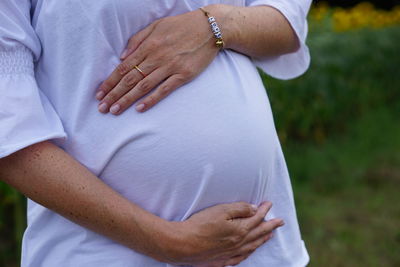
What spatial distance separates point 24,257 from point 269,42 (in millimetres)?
775

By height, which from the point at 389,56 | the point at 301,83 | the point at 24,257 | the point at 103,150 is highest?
the point at 103,150

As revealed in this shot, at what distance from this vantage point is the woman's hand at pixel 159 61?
1.30 meters

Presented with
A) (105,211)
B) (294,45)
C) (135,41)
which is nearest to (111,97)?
(135,41)

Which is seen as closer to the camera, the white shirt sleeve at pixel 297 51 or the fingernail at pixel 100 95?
the fingernail at pixel 100 95

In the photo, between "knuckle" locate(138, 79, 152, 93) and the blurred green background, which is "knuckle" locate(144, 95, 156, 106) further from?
the blurred green background

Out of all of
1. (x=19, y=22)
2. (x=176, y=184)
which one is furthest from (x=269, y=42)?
(x=19, y=22)

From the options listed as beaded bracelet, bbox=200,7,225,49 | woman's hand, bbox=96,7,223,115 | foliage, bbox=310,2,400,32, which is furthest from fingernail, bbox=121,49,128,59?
foliage, bbox=310,2,400,32

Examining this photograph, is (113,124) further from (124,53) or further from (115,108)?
(124,53)

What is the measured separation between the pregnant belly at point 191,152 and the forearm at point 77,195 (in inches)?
2.3

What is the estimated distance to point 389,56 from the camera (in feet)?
21.2

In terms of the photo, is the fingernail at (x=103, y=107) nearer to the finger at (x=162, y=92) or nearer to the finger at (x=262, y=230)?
the finger at (x=162, y=92)

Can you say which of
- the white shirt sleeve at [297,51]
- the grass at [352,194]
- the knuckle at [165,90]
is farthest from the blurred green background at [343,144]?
the knuckle at [165,90]

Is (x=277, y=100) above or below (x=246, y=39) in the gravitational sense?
below

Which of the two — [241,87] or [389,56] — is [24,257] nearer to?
[241,87]
